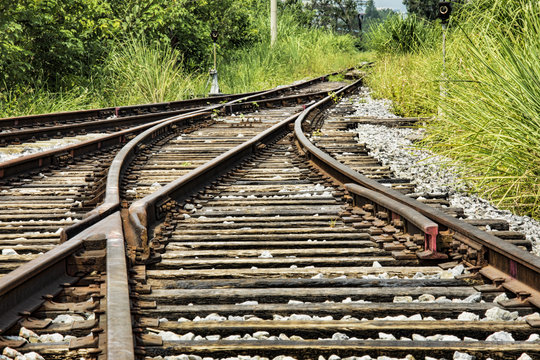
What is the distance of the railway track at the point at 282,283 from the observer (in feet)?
7.95

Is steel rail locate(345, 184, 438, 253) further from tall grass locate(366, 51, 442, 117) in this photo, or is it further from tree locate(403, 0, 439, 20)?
tree locate(403, 0, 439, 20)

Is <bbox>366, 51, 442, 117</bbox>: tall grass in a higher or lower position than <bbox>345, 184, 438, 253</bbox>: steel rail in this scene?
higher

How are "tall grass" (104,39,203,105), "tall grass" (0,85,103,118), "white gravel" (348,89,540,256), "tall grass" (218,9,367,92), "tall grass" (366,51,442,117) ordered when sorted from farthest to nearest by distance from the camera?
"tall grass" (218,9,367,92), "tall grass" (104,39,203,105), "tall grass" (0,85,103,118), "tall grass" (366,51,442,117), "white gravel" (348,89,540,256)

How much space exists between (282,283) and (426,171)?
3.54 metres

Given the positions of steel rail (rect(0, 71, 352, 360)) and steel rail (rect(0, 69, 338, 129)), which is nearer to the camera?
steel rail (rect(0, 71, 352, 360))

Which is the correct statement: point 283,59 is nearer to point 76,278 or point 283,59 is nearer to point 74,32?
point 74,32

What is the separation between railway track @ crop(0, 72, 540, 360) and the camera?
7.95 feet

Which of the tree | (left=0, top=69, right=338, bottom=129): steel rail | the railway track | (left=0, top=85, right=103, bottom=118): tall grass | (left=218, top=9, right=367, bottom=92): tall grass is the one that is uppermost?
the tree

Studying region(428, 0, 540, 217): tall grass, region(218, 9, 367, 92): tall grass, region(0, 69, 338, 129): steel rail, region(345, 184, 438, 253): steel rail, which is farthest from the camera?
region(218, 9, 367, 92): tall grass

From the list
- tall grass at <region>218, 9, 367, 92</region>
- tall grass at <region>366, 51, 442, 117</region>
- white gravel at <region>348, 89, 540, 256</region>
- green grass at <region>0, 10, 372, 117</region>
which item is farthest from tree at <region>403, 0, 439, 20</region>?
white gravel at <region>348, 89, 540, 256</region>

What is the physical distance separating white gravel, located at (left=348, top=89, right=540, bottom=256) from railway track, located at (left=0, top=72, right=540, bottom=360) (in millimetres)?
778

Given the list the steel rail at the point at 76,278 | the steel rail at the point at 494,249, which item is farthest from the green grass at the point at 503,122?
the steel rail at the point at 76,278

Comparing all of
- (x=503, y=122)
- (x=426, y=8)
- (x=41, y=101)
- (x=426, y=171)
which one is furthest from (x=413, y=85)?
(x=426, y=8)

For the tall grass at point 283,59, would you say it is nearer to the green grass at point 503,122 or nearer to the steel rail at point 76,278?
the green grass at point 503,122
